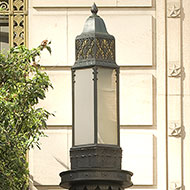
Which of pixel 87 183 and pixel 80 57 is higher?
pixel 80 57

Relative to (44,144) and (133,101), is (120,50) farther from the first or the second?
(44,144)

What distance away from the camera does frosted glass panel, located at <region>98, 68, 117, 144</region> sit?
306 inches

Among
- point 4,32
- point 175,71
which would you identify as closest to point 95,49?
point 175,71

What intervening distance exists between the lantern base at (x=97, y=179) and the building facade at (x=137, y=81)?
610 cm

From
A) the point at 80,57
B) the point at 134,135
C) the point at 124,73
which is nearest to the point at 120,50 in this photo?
the point at 124,73

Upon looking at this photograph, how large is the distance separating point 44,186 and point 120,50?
2.47 metres

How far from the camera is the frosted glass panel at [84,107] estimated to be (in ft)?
25.7

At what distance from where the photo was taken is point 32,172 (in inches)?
547

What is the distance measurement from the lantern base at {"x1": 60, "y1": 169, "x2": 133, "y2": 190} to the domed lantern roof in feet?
3.26

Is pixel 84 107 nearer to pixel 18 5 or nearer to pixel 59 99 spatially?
pixel 59 99

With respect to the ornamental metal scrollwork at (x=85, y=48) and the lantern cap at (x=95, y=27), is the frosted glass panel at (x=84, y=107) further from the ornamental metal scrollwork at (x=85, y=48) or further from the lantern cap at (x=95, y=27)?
the lantern cap at (x=95, y=27)

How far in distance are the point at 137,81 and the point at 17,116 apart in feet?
13.1

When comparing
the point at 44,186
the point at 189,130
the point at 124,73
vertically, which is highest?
the point at 124,73

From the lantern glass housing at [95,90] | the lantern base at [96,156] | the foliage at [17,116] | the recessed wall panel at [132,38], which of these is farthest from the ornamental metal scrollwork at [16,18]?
the lantern base at [96,156]
